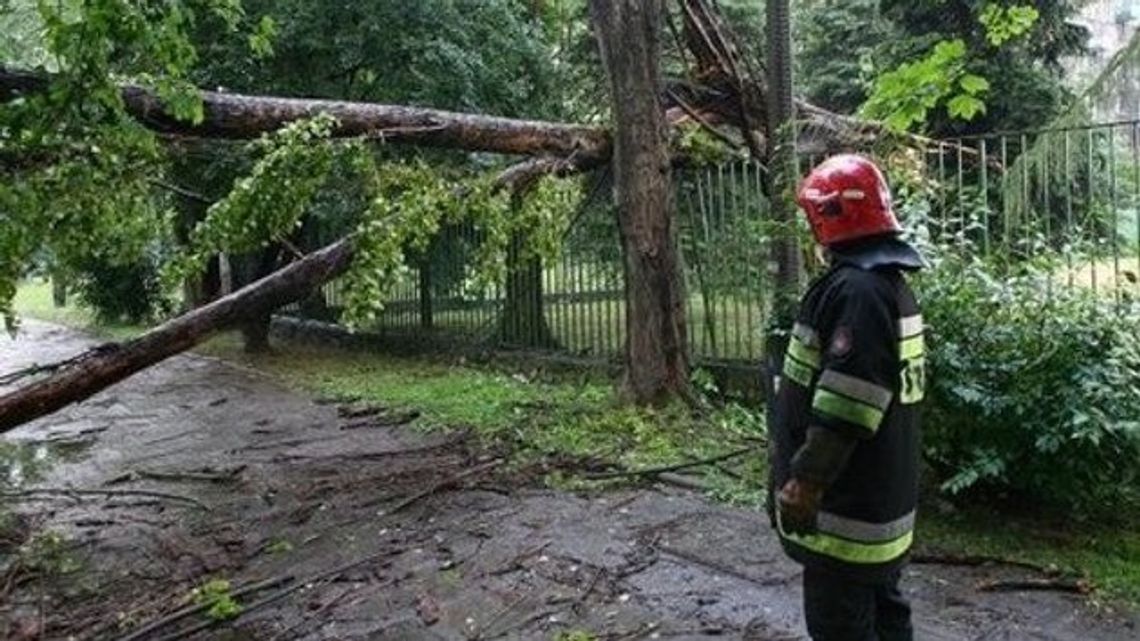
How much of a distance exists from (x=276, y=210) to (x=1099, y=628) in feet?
18.6

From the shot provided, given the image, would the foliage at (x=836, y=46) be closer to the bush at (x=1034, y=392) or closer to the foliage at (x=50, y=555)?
A: the bush at (x=1034, y=392)

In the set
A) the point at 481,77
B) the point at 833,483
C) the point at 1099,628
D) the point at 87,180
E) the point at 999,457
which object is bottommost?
the point at 1099,628

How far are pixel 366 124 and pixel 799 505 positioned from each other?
228 inches

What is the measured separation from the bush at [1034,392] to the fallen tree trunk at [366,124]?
13.8 ft

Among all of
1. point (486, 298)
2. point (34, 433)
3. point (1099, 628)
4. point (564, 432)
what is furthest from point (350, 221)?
point (1099, 628)

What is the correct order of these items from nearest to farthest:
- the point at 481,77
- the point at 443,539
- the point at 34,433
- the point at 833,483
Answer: the point at 833,483
the point at 443,539
the point at 34,433
the point at 481,77

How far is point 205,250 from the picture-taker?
23.3ft

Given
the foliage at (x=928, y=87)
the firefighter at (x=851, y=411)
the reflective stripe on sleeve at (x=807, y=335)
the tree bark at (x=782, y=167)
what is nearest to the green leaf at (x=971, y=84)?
the foliage at (x=928, y=87)

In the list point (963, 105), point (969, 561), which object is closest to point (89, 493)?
point (969, 561)

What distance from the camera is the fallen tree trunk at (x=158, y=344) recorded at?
612 centimetres

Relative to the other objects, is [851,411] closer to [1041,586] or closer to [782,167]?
[1041,586]

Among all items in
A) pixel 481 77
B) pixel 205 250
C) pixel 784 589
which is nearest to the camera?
pixel 784 589

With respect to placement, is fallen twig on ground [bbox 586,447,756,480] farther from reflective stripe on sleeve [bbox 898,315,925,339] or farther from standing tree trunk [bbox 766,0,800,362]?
reflective stripe on sleeve [bbox 898,315,925,339]

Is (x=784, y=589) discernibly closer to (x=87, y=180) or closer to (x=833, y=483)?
(x=833, y=483)
